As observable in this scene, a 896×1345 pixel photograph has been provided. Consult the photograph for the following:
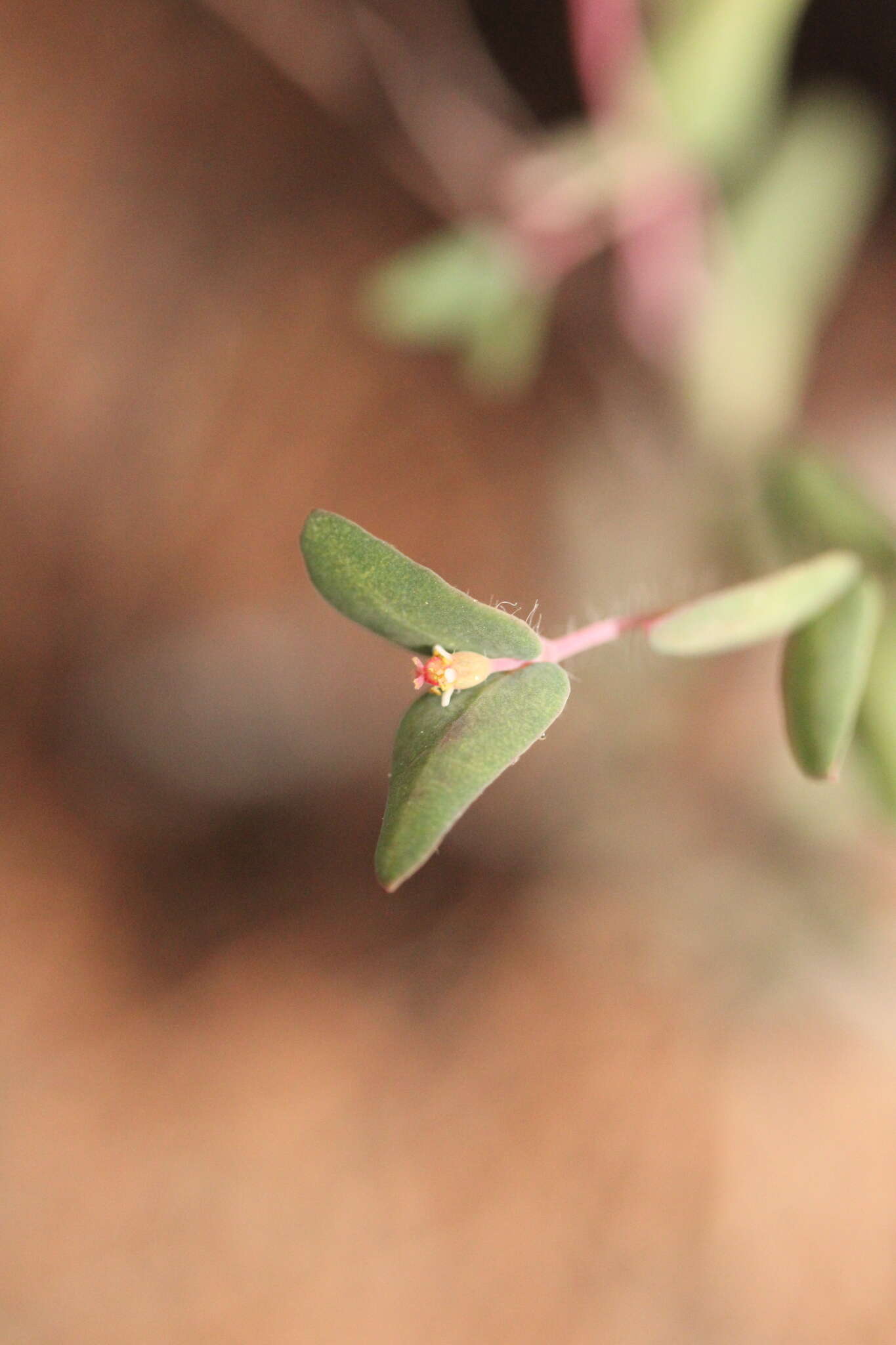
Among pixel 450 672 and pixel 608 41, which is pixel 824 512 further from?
pixel 608 41

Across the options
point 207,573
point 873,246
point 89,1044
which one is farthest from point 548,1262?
point 873,246

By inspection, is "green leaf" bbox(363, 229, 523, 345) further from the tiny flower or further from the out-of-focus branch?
Result: the tiny flower

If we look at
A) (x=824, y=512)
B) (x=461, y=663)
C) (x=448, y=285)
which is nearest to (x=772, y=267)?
(x=448, y=285)

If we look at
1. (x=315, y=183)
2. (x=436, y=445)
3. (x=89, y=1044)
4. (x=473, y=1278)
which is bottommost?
(x=473, y=1278)

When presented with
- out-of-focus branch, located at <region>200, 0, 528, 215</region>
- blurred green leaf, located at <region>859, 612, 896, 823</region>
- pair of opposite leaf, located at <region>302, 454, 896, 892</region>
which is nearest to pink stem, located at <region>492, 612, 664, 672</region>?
pair of opposite leaf, located at <region>302, 454, 896, 892</region>

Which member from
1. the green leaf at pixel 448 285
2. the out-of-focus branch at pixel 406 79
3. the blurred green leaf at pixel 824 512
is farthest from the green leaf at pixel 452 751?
the out-of-focus branch at pixel 406 79

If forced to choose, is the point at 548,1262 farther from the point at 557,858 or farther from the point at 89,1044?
the point at 89,1044
